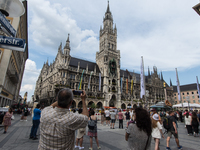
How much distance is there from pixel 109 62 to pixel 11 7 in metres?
44.9

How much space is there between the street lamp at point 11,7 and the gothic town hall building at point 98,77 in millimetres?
32297

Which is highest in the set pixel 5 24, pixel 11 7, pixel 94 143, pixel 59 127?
pixel 11 7

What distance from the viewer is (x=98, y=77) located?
45.4 metres

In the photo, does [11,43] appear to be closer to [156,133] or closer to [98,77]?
[156,133]

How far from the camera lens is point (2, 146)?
17.7 feet

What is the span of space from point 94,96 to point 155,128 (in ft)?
118

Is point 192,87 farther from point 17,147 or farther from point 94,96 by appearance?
point 17,147

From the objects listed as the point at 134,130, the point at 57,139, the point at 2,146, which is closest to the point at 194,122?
the point at 134,130

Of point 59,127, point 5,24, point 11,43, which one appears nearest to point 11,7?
point 5,24

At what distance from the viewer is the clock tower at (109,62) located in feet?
145

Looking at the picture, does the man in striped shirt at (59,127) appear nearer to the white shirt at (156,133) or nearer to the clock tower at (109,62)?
the white shirt at (156,133)

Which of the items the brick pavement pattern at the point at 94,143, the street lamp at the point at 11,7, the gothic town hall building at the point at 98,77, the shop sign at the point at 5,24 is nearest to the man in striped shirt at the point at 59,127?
the shop sign at the point at 5,24

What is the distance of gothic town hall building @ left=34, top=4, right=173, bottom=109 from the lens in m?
38.5

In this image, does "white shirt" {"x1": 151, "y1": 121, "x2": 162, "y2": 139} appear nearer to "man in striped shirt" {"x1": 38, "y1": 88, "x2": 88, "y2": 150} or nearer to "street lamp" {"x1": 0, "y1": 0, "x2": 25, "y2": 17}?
"man in striped shirt" {"x1": 38, "y1": 88, "x2": 88, "y2": 150}
